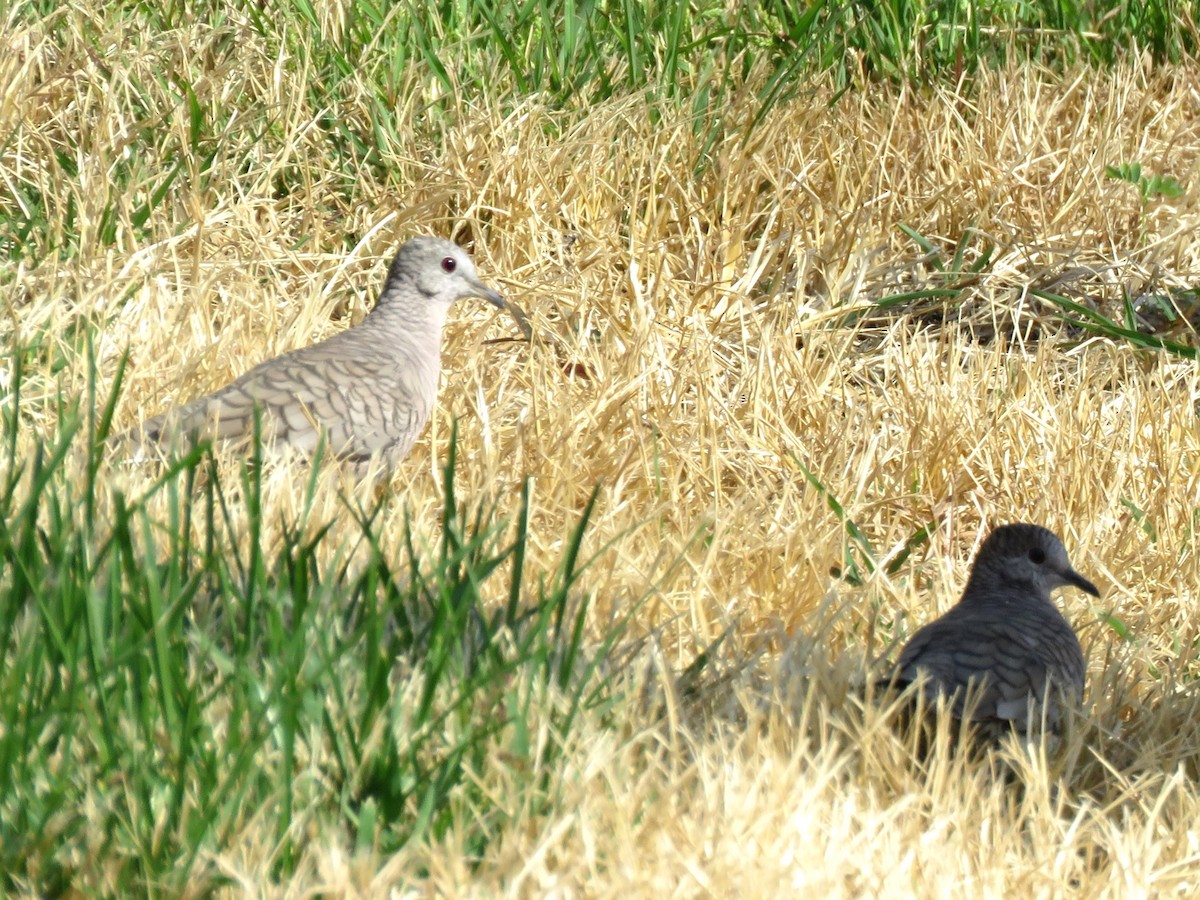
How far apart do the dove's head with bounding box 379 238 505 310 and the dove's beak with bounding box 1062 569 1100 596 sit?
2085mm

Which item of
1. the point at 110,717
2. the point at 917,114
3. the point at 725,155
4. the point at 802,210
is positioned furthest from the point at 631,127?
the point at 110,717

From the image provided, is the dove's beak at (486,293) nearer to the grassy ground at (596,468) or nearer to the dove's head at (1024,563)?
the grassy ground at (596,468)

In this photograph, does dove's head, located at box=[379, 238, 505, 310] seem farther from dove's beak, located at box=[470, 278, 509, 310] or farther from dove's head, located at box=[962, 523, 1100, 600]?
dove's head, located at box=[962, 523, 1100, 600]

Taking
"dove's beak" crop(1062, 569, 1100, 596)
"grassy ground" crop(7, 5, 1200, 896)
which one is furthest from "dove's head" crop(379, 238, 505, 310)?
"dove's beak" crop(1062, 569, 1100, 596)

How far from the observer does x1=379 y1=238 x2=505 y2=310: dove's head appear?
5.02 meters

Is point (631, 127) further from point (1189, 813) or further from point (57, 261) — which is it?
point (1189, 813)

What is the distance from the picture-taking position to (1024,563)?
3955mm

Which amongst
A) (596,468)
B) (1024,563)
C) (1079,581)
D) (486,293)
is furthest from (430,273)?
(1079,581)

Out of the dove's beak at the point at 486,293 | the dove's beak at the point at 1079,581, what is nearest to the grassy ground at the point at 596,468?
the dove's beak at the point at 1079,581

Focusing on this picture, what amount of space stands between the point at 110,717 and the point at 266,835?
28 cm

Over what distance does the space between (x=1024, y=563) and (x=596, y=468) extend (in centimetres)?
120

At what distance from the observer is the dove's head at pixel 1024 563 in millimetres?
3902

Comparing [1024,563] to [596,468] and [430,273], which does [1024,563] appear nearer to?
[596,468]

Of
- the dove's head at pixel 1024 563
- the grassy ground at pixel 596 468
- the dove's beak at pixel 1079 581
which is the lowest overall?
the dove's beak at pixel 1079 581
